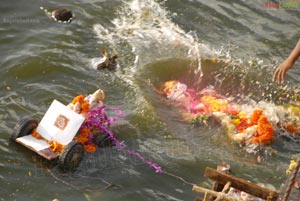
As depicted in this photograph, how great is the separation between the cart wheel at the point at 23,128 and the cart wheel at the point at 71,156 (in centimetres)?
106

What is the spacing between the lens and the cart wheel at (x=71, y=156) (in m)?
8.81

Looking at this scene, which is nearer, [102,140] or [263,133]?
[102,140]

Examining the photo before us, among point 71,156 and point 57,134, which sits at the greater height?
point 57,134

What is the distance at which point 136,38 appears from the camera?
15094 mm

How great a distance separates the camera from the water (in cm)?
929

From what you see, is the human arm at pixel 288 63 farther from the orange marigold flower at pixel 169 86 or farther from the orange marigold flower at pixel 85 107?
the orange marigold flower at pixel 169 86

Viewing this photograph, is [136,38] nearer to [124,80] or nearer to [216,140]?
[124,80]

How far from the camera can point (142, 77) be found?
1304 cm

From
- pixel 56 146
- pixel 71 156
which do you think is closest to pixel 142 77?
pixel 56 146

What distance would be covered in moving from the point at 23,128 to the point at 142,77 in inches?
180

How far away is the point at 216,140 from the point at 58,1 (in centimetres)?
869

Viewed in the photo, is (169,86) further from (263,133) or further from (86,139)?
(86,139)

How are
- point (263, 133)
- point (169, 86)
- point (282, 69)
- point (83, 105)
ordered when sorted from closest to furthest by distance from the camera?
1. point (282, 69)
2. point (83, 105)
3. point (263, 133)
4. point (169, 86)

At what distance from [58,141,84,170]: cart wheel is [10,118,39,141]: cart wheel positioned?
1.06 metres
